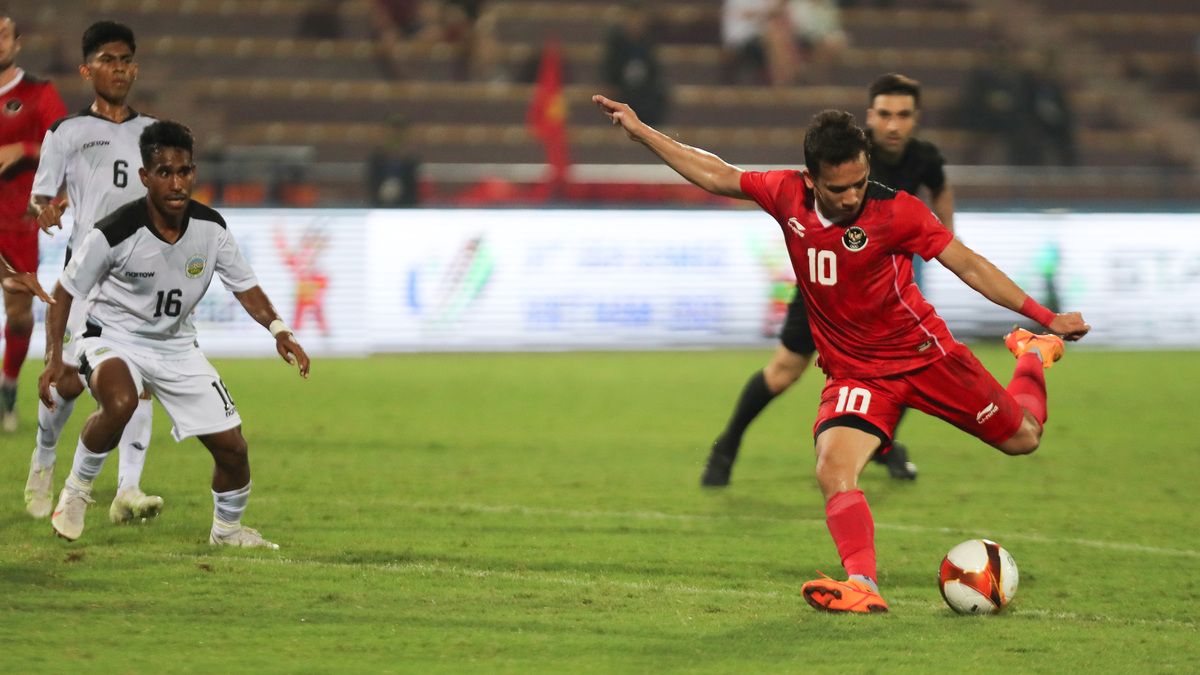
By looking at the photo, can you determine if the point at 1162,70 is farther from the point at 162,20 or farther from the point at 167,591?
the point at 167,591

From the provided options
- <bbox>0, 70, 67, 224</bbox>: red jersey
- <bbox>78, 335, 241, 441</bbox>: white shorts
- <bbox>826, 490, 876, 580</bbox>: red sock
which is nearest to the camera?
<bbox>826, 490, 876, 580</bbox>: red sock

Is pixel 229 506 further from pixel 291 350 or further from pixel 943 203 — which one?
pixel 943 203

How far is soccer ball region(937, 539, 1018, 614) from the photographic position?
568 centimetres

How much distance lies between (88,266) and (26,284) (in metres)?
0.36

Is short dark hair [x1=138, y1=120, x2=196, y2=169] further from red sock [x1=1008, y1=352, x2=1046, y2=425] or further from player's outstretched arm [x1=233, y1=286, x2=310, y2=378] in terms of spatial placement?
red sock [x1=1008, y1=352, x2=1046, y2=425]

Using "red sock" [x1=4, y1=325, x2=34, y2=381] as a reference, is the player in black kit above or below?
above

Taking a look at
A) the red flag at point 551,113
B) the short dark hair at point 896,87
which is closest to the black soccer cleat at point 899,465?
the short dark hair at point 896,87

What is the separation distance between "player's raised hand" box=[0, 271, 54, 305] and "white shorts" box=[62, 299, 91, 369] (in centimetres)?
15

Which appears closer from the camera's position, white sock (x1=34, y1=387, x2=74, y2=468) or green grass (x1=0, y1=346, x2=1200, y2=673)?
green grass (x1=0, y1=346, x2=1200, y2=673)

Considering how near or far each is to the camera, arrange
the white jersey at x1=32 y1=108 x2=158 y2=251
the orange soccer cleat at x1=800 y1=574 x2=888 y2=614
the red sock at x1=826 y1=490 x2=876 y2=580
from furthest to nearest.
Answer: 1. the white jersey at x1=32 y1=108 x2=158 y2=251
2. the red sock at x1=826 y1=490 x2=876 y2=580
3. the orange soccer cleat at x1=800 y1=574 x2=888 y2=614

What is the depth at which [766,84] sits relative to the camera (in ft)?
77.1

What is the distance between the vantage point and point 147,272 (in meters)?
6.57

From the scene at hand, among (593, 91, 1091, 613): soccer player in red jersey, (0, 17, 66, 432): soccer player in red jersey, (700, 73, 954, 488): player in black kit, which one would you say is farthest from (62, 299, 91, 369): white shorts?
(700, 73, 954, 488): player in black kit

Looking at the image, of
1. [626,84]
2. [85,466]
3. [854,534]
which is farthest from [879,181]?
[626,84]
